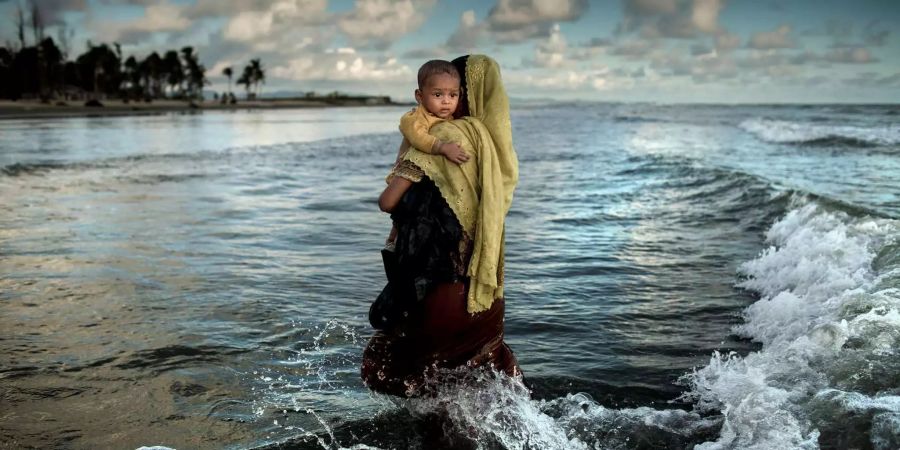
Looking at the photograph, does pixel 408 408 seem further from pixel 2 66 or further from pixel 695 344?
pixel 2 66

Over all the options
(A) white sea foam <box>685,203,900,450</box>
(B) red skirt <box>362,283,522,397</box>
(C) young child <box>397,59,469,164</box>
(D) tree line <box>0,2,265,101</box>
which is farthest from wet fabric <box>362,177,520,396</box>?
(D) tree line <box>0,2,265,101</box>

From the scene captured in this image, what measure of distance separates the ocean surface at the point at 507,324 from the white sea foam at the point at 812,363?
0.02 meters

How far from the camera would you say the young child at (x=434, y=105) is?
132 inches

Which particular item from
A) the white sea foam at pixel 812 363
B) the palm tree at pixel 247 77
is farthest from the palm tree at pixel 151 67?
the white sea foam at pixel 812 363

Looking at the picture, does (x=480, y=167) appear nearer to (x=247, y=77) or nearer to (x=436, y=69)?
(x=436, y=69)

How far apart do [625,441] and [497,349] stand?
2.83ft

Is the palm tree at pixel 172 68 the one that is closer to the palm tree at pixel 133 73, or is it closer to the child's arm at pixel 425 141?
the palm tree at pixel 133 73

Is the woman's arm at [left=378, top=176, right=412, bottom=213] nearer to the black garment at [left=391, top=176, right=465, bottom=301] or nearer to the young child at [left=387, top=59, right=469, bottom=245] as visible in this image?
the black garment at [left=391, top=176, right=465, bottom=301]

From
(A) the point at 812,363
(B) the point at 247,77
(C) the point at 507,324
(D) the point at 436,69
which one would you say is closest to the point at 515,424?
(D) the point at 436,69

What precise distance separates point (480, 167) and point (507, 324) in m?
3.00

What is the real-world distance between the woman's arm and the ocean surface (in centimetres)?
104

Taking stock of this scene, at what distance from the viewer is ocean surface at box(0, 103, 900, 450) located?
159 inches

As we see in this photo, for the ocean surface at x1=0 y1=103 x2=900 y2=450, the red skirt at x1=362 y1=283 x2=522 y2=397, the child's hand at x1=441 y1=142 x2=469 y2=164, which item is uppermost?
the child's hand at x1=441 y1=142 x2=469 y2=164

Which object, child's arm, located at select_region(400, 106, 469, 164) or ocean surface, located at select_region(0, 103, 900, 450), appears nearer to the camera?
child's arm, located at select_region(400, 106, 469, 164)
